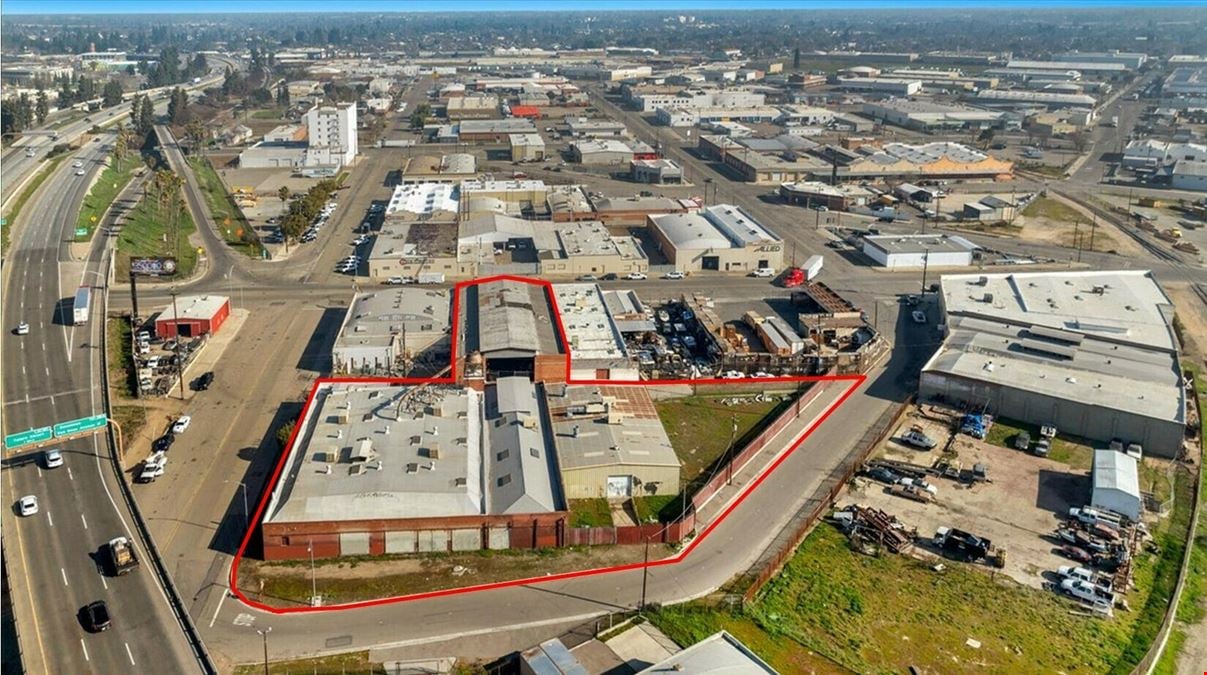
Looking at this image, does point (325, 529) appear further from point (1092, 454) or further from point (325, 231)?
point (325, 231)

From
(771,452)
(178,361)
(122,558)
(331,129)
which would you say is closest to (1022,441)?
(771,452)

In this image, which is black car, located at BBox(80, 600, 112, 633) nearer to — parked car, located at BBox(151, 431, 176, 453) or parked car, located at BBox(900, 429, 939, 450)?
parked car, located at BBox(151, 431, 176, 453)

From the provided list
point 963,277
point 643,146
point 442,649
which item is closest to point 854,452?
point 442,649

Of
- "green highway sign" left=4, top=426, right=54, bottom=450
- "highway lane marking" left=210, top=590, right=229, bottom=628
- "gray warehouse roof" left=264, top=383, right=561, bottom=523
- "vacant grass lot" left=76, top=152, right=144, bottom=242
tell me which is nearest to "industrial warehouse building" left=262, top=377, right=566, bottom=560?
"gray warehouse roof" left=264, top=383, right=561, bottom=523

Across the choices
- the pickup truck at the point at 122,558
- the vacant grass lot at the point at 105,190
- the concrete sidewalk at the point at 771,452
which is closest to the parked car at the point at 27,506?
the pickup truck at the point at 122,558

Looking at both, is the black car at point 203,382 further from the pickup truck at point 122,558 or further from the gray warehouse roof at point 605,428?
the gray warehouse roof at point 605,428

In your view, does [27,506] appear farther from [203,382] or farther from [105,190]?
[105,190]
